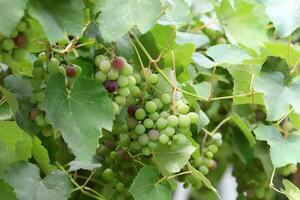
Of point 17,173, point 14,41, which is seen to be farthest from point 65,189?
point 14,41

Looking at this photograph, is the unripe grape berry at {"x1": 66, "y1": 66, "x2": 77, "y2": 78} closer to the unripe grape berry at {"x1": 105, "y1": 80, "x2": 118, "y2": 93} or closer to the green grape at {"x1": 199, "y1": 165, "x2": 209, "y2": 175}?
the unripe grape berry at {"x1": 105, "y1": 80, "x2": 118, "y2": 93}

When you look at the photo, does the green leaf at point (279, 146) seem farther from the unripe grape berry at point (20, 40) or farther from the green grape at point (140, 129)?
the unripe grape berry at point (20, 40)

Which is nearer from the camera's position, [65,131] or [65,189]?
[65,131]

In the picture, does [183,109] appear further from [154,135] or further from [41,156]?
[41,156]

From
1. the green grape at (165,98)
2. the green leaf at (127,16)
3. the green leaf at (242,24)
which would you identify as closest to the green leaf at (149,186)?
the green grape at (165,98)

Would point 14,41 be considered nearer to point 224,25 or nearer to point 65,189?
point 65,189

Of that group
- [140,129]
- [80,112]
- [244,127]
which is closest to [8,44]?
[80,112]
